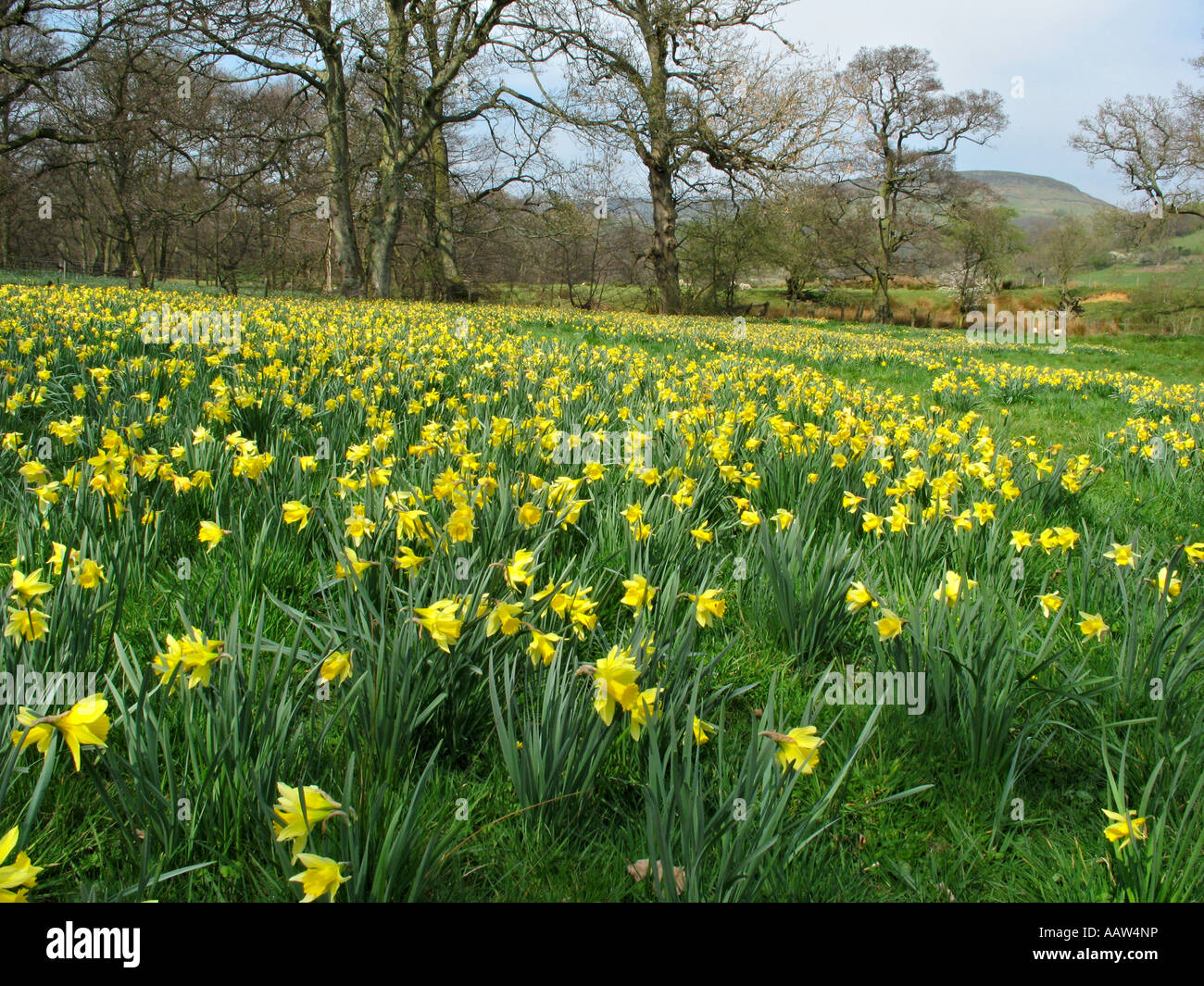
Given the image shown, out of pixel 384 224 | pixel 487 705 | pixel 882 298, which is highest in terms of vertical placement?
pixel 882 298

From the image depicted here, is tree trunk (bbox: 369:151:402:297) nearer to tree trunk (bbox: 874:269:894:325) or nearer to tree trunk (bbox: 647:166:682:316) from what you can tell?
tree trunk (bbox: 647:166:682:316)

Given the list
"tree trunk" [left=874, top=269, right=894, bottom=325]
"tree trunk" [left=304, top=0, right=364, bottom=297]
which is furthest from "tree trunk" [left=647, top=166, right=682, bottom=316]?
"tree trunk" [left=874, top=269, right=894, bottom=325]

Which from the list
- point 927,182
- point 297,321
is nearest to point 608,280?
point 927,182

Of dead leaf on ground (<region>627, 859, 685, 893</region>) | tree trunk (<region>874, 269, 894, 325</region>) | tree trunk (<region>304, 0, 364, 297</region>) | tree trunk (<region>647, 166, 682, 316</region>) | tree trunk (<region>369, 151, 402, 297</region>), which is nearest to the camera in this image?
dead leaf on ground (<region>627, 859, 685, 893</region>)

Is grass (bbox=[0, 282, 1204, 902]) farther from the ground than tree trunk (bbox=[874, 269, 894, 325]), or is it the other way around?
tree trunk (bbox=[874, 269, 894, 325])

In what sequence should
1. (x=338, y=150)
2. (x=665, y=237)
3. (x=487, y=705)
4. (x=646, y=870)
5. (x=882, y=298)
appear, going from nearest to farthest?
(x=646, y=870) < (x=487, y=705) < (x=338, y=150) < (x=665, y=237) < (x=882, y=298)

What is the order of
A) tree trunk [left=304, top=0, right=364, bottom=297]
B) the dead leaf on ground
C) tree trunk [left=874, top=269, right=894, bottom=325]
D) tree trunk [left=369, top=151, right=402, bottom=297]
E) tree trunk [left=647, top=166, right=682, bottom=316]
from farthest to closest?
tree trunk [left=874, top=269, right=894, bottom=325] → tree trunk [left=647, top=166, right=682, bottom=316] → tree trunk [left=369, top=151, right=402, bottom=297] → tree trunk [left=304, top=0, right=364, bottom=297] → the dead leaf on ground

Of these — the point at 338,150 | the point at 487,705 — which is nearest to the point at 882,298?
the point at 338,150

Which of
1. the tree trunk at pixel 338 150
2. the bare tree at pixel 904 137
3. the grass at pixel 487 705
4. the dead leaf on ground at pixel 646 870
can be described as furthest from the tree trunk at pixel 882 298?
the dead leaf on ground at pixel 646 870

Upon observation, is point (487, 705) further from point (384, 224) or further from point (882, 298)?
point (882, 298)

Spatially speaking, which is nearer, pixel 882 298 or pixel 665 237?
pixel 665 237

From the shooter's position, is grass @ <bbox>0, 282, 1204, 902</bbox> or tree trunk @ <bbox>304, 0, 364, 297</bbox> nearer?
grass @ <bbox>0, 282, 1204, 902</bbox>
